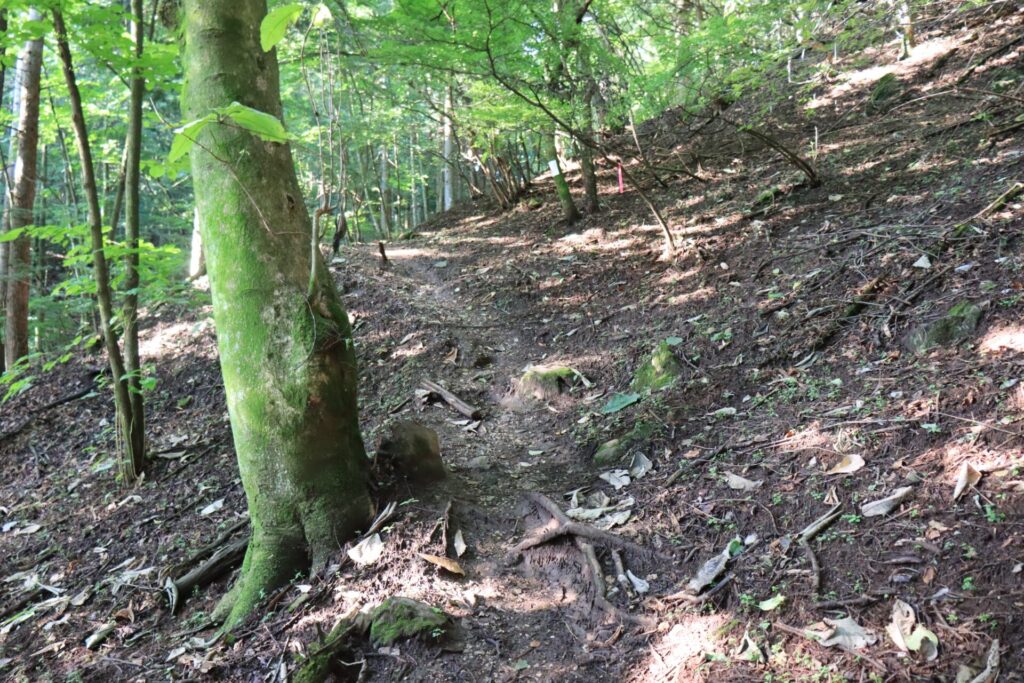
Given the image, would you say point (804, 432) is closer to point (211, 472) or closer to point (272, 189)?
point (272, 189)

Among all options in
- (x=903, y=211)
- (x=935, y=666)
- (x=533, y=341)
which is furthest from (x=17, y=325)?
(x=903, y=211)

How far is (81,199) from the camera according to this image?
1758 cm

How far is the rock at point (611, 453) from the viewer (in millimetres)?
4270

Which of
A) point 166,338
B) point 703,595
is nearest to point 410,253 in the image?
point 166,338

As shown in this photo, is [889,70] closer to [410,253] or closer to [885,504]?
[410,253]

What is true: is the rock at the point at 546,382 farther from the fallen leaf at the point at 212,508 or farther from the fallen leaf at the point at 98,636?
the fallen leaf at the point at 98,636

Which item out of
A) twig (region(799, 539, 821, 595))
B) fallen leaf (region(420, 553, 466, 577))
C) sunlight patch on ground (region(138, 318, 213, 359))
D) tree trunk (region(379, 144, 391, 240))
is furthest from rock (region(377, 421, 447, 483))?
tree trunk (region(379, 144, 391, 240))

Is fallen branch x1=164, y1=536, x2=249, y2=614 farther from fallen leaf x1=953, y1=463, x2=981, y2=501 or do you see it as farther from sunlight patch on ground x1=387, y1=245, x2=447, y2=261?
sunlight patch on ground x1=387, y1=245, x2=447, y2=261

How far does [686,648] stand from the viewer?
255 centimetres


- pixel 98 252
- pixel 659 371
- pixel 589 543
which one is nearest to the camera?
pixel 589 543

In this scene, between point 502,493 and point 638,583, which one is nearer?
point 638,583

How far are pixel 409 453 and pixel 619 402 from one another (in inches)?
74.9

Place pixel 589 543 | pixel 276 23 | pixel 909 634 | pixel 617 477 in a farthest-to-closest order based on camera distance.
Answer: pixel 617 477 → pixel 589 543 → pixel 909 634 → pixel 276 23

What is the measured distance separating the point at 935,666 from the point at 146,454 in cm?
574
